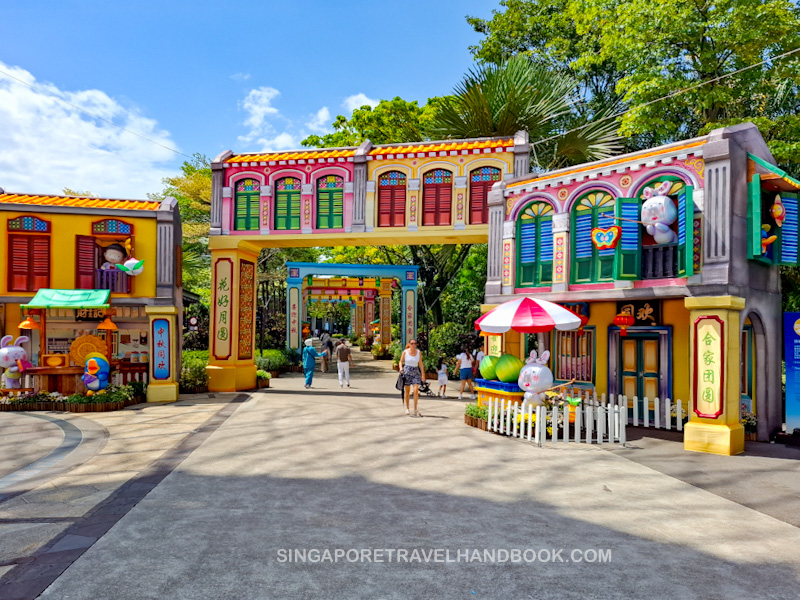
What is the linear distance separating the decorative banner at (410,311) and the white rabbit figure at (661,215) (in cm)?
1562

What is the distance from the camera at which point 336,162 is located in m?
16.9

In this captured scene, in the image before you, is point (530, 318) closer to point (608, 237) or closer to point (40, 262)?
point (608, 237)

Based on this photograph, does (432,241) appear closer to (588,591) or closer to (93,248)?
(93,248)

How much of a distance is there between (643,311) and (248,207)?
11311mm

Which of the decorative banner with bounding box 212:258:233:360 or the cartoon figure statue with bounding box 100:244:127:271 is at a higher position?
the cartoon figure statue with bounding box 100:244:127:271

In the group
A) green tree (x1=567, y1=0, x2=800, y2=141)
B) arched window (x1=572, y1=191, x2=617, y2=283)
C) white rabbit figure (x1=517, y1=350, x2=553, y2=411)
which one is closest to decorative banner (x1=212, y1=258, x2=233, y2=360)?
white rabbit figure (x1=517, y1=350, x2=553, y2=411)

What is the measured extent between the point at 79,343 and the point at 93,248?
2.60m

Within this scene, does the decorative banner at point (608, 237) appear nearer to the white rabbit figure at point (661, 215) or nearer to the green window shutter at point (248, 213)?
the white rabbit figure at point (661, 215)

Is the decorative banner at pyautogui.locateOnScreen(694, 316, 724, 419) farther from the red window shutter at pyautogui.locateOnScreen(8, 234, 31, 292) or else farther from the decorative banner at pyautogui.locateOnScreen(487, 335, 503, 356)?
the red window shutter at pyautogui.locateOnScreen(8, 234, 31, 292)

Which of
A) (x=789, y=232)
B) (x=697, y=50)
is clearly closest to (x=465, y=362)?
(x=789, y=232)

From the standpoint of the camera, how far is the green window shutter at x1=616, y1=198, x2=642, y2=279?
11305mm

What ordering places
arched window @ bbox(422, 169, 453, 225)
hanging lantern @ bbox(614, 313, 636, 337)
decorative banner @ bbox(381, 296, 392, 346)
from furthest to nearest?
decorative banner @ bbox(381, 296, 392, 346) → arched window @ bbox(422, 169, 453, 225) → hanging lantern @ bbox(614, 313, 636, 337)

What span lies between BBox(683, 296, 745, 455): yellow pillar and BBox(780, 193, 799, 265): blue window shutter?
1963 mm

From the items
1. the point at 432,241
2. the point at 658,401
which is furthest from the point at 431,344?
the point at 658,401
